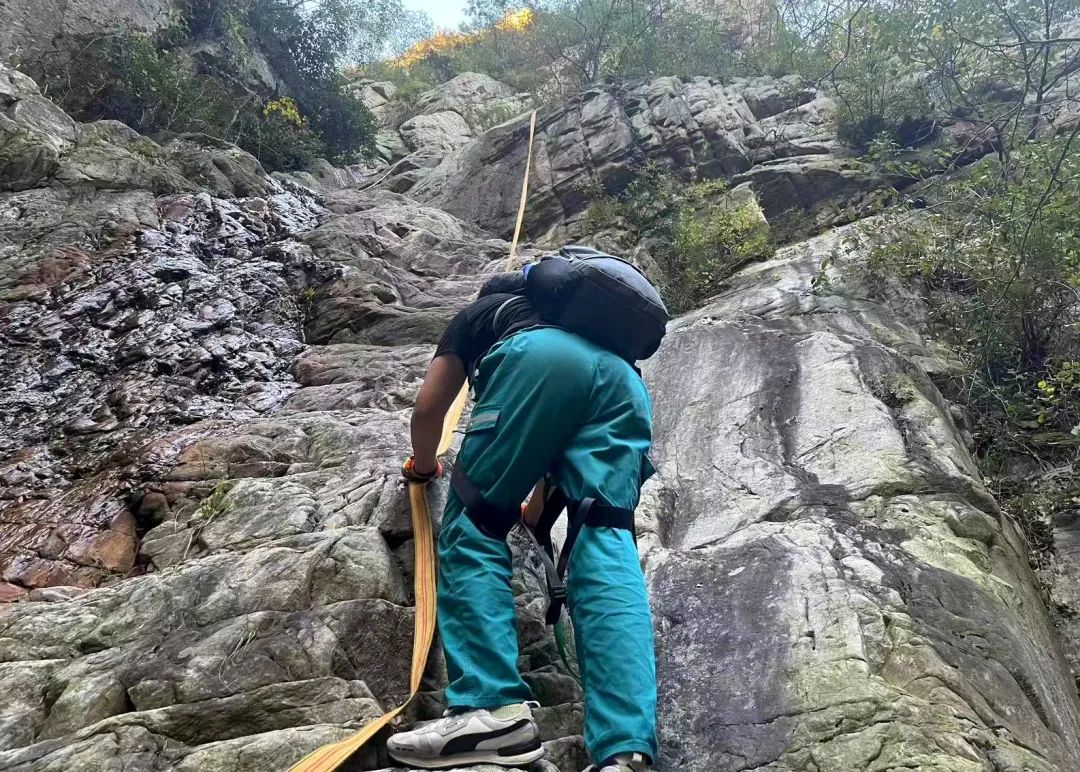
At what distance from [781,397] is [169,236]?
6090mm

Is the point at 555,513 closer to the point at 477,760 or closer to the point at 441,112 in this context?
the point at 477,760

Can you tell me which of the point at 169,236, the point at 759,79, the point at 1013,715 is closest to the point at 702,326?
the point at 1013,715

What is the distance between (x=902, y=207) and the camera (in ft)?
23.1

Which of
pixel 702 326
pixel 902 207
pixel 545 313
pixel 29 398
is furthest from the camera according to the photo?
pixel 902 207

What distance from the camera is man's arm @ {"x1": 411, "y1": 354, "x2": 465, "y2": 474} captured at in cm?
294

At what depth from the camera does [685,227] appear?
26.3ft

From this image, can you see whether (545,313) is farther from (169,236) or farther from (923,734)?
Result: (169,236)

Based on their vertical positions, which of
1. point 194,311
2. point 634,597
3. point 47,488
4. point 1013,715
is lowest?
point 1013,715

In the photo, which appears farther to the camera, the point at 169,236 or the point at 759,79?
the point at 759,79

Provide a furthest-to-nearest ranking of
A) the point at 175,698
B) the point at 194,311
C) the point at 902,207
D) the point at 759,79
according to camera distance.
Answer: the point at 759,79, the point at 902,207, the point at 194,311, the point at 175,698

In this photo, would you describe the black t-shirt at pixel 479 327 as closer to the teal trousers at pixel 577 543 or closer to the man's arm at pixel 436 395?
the man's arm at pixel 436 395

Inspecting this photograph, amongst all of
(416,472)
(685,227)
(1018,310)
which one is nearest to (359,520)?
(416,472)

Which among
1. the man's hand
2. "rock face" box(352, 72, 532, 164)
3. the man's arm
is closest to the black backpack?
the man's arm

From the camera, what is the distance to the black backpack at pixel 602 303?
2.74 meters
